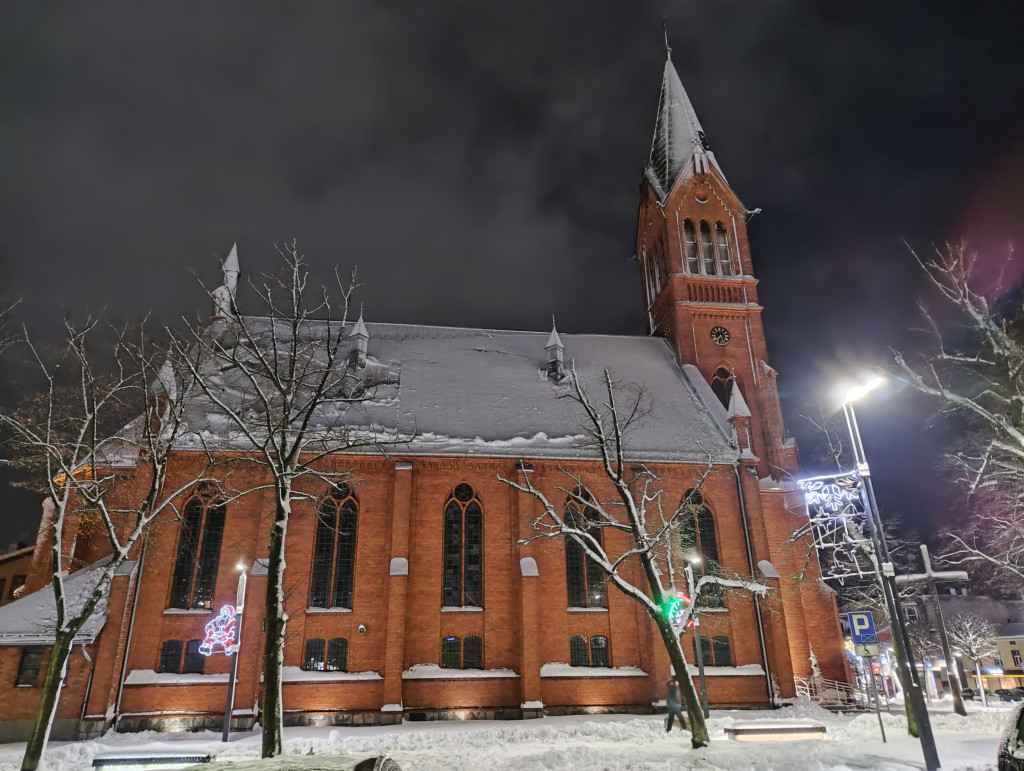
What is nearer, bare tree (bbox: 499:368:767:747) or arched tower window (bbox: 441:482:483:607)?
bare tree (bbox: 499:368:767:747)

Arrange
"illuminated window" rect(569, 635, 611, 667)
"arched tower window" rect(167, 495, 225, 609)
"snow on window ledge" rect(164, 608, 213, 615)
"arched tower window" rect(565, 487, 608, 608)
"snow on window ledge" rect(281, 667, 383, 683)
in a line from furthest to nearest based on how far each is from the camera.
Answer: "arched tower window" rect(565, 487, 608, 608), "illuminated window" rect(569, 635, 611, 667), "arched tower window" rect(167, 495, 225, 609), "snow on window ledge" rect(164, 608, 213, 615), "snow on window ledge" rect(281, 667, 383, 683)

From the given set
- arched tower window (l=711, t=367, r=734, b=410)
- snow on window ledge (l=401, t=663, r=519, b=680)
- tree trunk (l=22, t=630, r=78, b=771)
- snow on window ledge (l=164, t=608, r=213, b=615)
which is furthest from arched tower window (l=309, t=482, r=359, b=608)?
arched tower window (l=711, t=367, r=734, b=410)

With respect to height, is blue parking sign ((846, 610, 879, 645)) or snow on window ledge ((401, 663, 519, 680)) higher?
blue parking sign ((846, 610, 879, 645))

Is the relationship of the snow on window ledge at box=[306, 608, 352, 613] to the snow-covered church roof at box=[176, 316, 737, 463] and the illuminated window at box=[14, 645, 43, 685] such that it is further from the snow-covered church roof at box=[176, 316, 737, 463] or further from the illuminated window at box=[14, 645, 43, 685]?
the illuminated window at box=[14, 645, 43, 685]

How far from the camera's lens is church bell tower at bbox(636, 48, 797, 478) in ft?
105

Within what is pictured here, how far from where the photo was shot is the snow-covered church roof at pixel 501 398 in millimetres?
26641

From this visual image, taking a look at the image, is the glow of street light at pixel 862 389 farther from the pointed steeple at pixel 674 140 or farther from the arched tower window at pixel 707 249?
the pointed steeple at pixel 674 140

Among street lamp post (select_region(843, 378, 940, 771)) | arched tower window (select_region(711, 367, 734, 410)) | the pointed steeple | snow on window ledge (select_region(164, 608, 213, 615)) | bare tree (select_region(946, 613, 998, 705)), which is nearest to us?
street lamp post (select_region(843, 378, 940, 771))

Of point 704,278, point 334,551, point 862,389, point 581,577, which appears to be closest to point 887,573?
point 862,389

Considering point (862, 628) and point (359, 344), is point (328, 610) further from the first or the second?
point (862, 628)

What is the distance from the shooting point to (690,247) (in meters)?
35.7

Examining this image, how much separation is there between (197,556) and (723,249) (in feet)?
95.0

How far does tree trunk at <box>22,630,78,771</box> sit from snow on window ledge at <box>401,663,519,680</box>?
11.1 metres

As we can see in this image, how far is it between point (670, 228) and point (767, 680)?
2205cm
